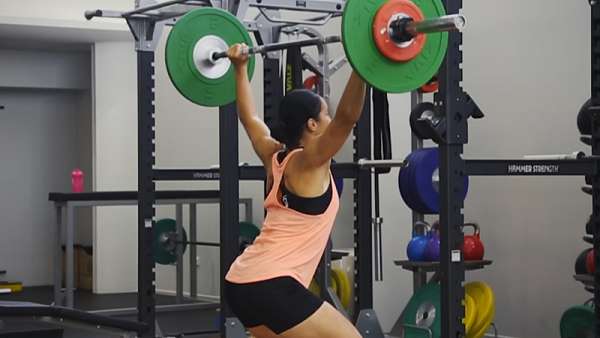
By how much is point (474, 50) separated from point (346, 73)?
3.90 feet

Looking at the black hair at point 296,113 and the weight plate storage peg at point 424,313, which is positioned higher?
the black hair at point 296,113

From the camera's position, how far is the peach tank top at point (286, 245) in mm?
2639

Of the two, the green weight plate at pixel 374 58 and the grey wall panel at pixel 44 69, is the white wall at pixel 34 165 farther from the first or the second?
the green weight plate at pixel 374 58

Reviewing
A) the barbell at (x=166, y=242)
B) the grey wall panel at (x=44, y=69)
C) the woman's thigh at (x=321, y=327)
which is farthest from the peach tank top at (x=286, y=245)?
the grey wall panel at (x=44, y=69)

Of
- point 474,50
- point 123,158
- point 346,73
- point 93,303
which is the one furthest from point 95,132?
point 474,50

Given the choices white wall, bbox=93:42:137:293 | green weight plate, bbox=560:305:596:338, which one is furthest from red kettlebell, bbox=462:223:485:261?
white wall, bbox=93:42:137:293

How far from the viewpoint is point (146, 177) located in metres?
5.43

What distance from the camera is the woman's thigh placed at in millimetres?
2604

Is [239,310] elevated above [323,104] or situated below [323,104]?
below

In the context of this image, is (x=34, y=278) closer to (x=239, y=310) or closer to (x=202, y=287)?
(x=202, y=287)

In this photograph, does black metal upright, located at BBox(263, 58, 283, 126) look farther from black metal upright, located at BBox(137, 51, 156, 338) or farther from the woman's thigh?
the woman's thigh

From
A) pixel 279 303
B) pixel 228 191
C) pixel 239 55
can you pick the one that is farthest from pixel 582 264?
pixel 279 303

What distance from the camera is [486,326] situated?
504 cm

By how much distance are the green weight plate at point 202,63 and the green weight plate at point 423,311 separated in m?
1.76
